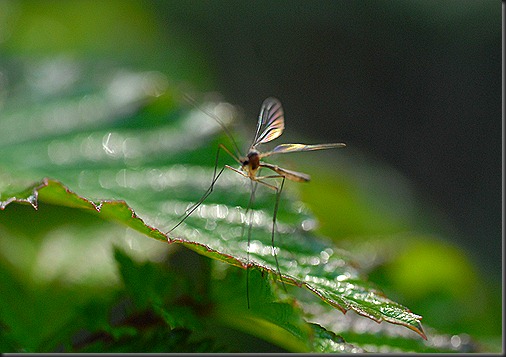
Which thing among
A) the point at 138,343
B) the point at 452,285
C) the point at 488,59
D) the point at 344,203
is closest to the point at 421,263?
the point at 452,285

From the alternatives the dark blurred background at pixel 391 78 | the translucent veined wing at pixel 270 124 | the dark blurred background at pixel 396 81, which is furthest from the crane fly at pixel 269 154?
the dark blurred background at pixel 396 81

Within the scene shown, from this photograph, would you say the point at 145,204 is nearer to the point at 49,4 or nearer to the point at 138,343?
the point at 138,343

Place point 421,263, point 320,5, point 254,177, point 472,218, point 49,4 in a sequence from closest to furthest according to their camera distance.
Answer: point 254,177 < point 421,263 < point 49,4 < point 472,218 < point 320,5

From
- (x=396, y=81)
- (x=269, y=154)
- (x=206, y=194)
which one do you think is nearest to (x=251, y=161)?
(x=269, y=154)

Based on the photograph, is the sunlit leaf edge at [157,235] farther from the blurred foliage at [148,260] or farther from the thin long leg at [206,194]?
the thin long leg at [206,194]

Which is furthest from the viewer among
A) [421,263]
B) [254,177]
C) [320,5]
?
[320,5]

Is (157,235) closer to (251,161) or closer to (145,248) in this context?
(251,161)

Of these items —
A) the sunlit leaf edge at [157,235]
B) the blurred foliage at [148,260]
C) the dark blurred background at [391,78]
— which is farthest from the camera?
the dark blurred background at [391,78]
